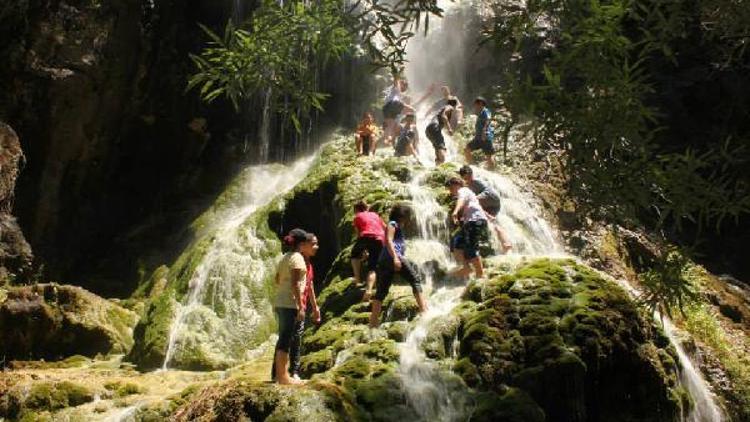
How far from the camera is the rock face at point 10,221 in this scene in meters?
14.3

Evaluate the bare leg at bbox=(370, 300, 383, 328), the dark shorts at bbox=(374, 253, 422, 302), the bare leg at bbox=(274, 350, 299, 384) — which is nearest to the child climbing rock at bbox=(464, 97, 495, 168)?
the dark shorts at bbox=(374, 253, 422, 302)

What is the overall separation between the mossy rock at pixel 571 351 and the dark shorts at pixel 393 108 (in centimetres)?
874

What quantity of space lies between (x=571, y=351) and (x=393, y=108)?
10060 millimetres

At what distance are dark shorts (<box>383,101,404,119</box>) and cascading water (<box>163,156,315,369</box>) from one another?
4519 millimetres

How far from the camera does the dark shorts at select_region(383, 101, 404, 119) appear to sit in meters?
16.6

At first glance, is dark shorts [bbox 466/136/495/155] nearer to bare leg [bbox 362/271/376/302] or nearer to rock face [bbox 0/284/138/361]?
bare leg [bbox 362/271/376/302]

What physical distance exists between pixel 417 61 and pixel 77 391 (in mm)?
17162

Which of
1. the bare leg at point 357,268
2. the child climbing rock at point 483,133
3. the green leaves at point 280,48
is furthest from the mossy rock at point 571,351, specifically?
the child climbing rock at point 483,133

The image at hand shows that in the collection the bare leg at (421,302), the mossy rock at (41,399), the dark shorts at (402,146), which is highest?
the dark shorts at (402,146)

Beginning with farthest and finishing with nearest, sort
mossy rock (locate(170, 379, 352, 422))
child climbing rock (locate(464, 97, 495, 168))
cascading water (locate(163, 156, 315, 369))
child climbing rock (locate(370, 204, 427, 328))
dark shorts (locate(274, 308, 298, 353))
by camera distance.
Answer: child climbing rock (locate(464, 97, 495, 168)), cascading water (locate(163, 156, 315, 369)), child climbing rock (locate(370, 204, 427, 328)), dark shorts (locate(274, 308, 298, 353)), mossy rock (locate(170, 379, 352, 422))

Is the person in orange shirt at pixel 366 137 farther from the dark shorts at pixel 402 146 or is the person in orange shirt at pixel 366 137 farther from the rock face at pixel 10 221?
the rock face at pixel 10 221

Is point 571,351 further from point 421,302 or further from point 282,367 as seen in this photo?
point 282,367

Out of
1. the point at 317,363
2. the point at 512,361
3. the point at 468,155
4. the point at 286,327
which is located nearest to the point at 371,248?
the point at 317,363

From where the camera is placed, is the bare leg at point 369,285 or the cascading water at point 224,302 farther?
the cascading water at point 224,302
